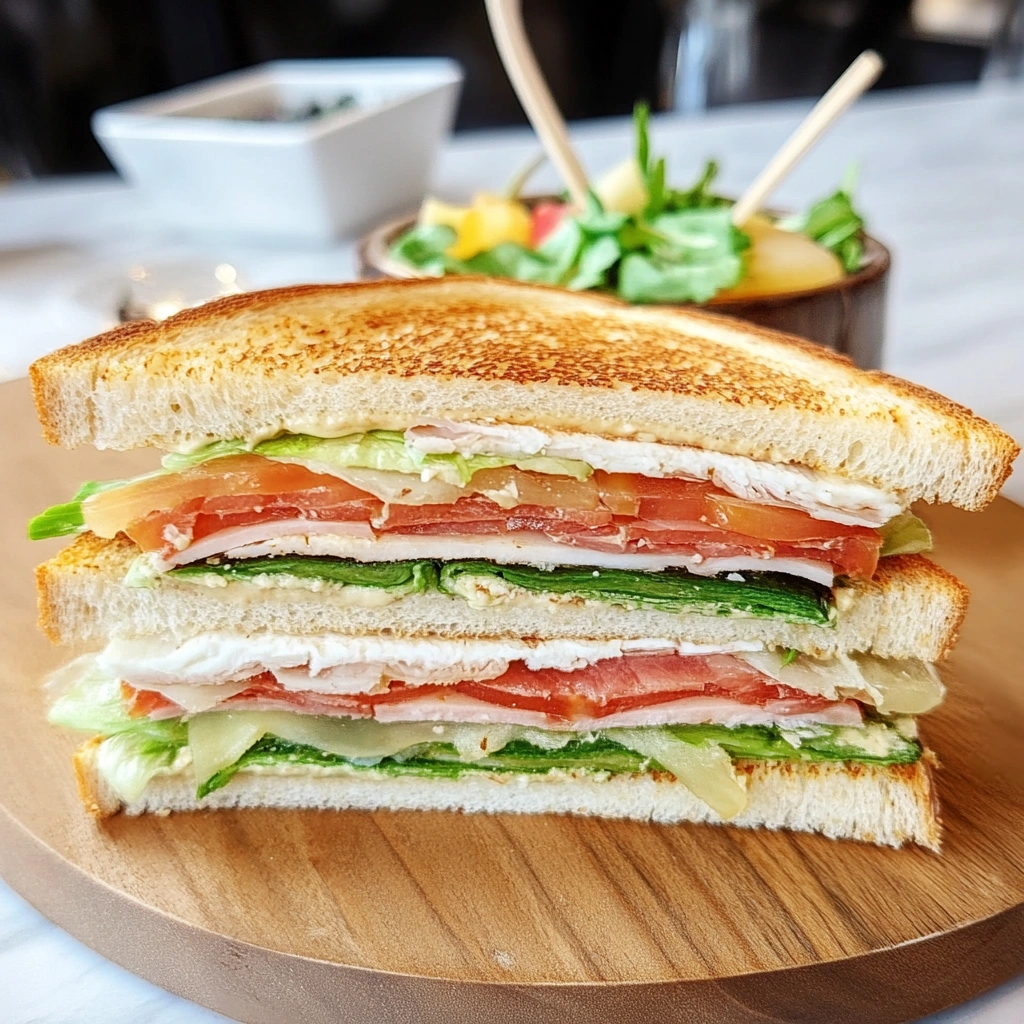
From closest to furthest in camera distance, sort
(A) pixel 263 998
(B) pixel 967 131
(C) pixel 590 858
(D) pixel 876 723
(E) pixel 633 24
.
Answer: (A) pixel 263 998
(C) pixel 590 858
(D) pixel 876 723
(B) pixel 967 131
(E) pixel 633 24

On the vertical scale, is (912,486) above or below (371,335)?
below

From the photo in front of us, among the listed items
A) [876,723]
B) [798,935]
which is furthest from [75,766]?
[876,723]

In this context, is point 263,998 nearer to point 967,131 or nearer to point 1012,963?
point 1012,963

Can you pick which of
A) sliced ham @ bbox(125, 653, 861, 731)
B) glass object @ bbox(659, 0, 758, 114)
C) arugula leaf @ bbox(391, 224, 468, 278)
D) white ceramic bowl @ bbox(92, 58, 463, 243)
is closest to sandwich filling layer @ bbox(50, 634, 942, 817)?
sliced ham @ bbox(125, 653, 861, 731)

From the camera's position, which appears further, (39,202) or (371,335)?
(39,202)

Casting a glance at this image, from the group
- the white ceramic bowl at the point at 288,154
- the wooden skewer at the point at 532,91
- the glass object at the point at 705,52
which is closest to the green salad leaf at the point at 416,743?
Answer: the wooden skewer at the point at 532,91

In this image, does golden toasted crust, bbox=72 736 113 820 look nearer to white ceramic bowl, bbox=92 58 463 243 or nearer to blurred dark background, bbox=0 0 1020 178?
white ceramic bowl, bbox=92 58 463 243

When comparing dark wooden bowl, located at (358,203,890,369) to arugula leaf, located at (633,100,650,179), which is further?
arugula leaf, located at (633,100,650,179)
